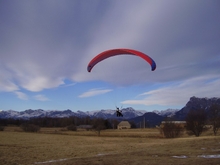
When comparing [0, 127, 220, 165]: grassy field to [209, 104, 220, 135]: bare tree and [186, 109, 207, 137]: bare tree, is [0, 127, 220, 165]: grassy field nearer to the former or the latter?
[186, 109, 207, 137]: bare tree

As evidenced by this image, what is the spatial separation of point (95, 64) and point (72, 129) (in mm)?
94338

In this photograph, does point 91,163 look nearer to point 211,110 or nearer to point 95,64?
point 95,64

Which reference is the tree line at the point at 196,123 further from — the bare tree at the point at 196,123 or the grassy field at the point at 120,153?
the grassy field at the point at 120,153

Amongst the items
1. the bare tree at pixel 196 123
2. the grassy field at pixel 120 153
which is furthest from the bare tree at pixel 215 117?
the grassy field at pixel 120 153

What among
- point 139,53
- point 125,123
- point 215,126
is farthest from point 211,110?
point 125,123

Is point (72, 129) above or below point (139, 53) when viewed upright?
below

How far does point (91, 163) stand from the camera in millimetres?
15742

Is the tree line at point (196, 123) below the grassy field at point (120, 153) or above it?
above

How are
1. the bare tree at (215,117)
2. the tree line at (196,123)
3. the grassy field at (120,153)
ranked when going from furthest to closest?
the bare tree at (215,117) < the tree line at (196,123) < the grassy field at (120,153)

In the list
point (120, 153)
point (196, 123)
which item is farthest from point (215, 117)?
point (120, 153)

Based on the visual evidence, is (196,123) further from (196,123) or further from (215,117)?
(215,117)

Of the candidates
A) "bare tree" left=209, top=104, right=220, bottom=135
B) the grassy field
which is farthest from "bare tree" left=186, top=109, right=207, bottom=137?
the grassy field

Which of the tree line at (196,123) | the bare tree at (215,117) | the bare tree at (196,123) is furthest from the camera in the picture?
the bare tree at (215,117)

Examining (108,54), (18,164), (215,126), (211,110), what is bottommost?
(18,164)
